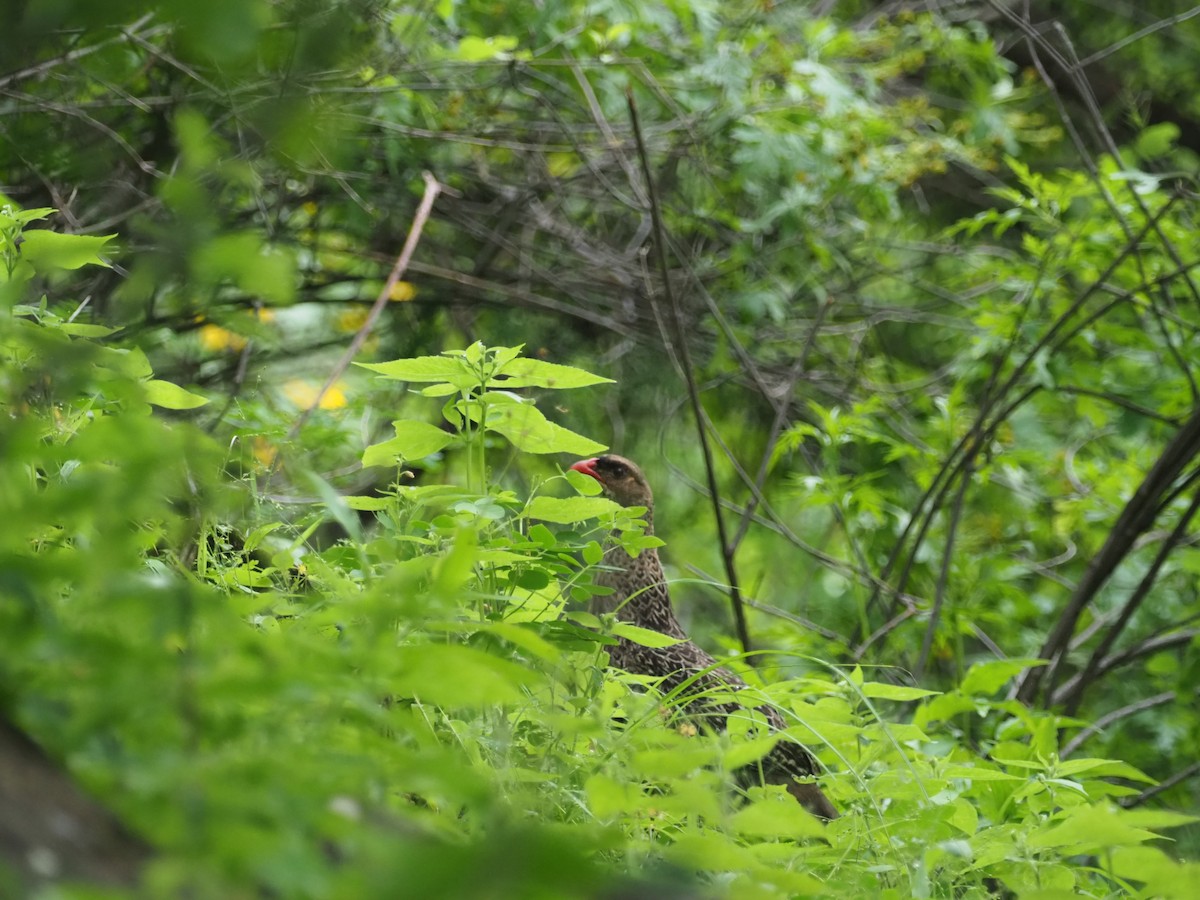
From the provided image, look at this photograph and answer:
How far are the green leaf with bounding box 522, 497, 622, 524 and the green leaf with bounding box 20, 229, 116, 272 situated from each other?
54 cm

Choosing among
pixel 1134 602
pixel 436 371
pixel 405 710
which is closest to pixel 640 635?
pixel 405 710

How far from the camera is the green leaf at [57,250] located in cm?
128

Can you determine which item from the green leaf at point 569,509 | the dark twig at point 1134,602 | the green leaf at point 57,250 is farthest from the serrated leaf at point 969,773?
the dark twig at point 1134,602

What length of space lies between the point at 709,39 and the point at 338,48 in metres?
3.02

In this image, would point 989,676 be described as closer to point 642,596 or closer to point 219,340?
point 642,596

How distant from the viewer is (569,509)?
1415 mm

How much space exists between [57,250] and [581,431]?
2972 millimetres

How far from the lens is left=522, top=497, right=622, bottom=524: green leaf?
4.63 ft

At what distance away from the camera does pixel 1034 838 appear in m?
1.23

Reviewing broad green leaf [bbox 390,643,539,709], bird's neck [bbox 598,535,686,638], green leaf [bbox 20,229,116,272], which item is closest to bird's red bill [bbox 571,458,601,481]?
bird's neck [bbox 598,535,686,638]

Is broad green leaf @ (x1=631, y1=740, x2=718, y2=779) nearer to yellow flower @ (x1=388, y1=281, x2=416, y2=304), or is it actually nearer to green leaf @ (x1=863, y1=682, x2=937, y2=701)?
green leaf @ (x1=863, y1=682, x2=937, y2=701)

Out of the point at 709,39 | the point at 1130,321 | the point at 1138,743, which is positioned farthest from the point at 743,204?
the point at 1138,743

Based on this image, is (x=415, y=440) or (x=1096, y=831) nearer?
(x=1096, y=831)

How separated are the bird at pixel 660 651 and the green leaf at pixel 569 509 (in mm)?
391
